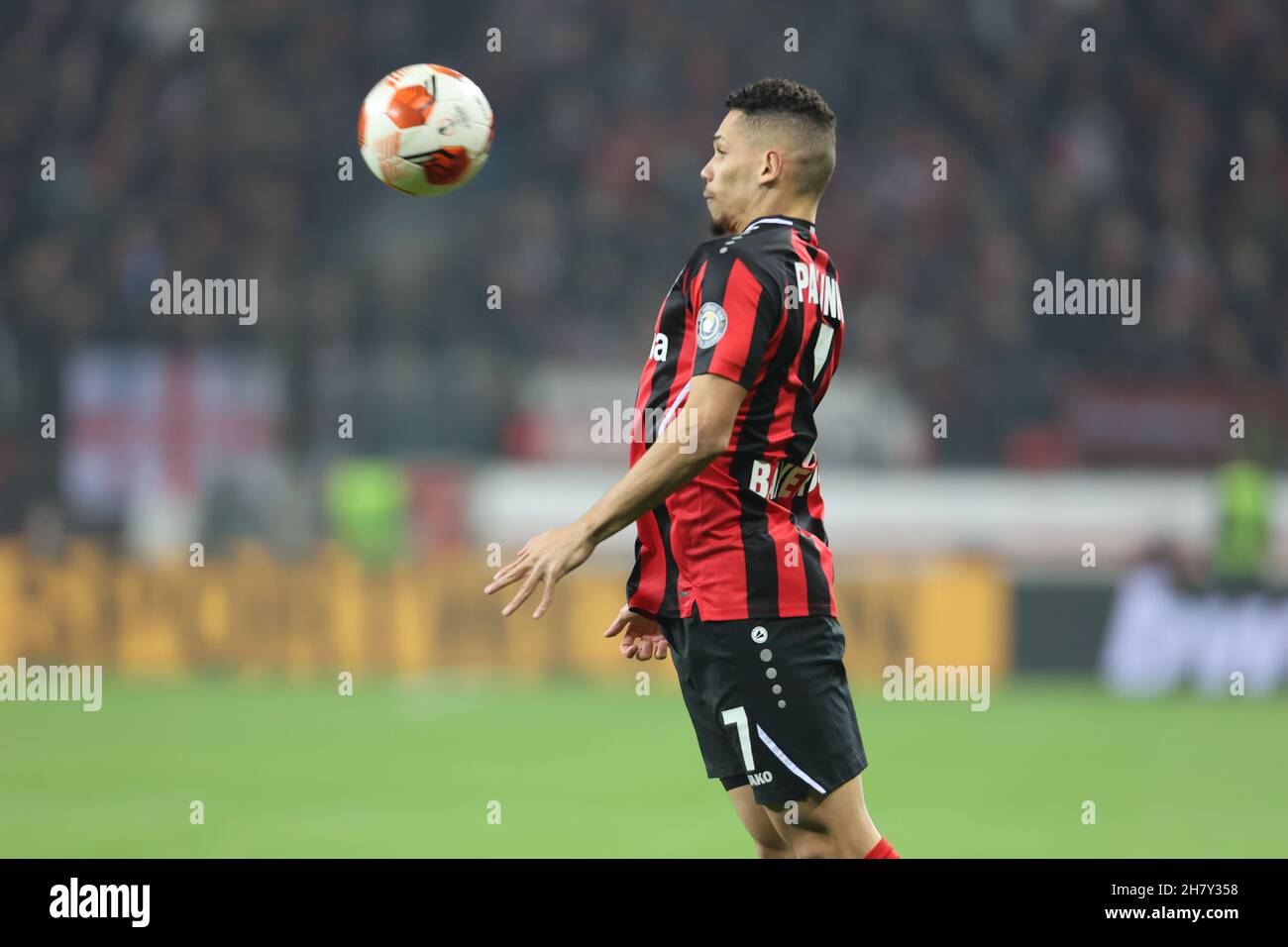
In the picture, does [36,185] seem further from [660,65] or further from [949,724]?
[949,724]

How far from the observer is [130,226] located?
1695 centimetres

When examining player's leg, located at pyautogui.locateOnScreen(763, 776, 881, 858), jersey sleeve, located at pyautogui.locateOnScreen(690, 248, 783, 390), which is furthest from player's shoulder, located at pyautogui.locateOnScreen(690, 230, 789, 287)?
player's leg, located at pyautogui.locateOnScreen(763, 776, 881, 858)

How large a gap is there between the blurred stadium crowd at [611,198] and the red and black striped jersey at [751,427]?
10.6 m

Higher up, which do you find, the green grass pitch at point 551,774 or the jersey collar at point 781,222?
the jersey collar at point 781,222

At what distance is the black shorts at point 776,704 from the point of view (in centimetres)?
370

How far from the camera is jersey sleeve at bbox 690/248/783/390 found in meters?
3.65

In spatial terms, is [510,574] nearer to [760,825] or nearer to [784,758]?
[784,758]

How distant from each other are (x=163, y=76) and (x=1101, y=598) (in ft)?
37.6

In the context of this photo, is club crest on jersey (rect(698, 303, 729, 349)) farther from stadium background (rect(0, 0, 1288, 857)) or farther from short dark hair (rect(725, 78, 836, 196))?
stadium background (rect(0, 0, 1288, 857))

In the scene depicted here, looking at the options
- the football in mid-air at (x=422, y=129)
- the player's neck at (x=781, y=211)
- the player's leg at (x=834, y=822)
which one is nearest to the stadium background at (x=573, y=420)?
the player's leg at (x=834, y=822)

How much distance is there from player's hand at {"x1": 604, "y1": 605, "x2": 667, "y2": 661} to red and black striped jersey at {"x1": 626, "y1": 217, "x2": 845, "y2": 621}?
0.09m

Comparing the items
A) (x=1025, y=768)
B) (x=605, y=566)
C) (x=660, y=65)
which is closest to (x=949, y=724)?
(x=1025, y=768)

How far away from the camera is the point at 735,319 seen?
3.66 m

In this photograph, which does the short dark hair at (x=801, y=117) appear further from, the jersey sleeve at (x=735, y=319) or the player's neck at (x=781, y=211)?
the jersey sleeve at (x=735, y=319)
